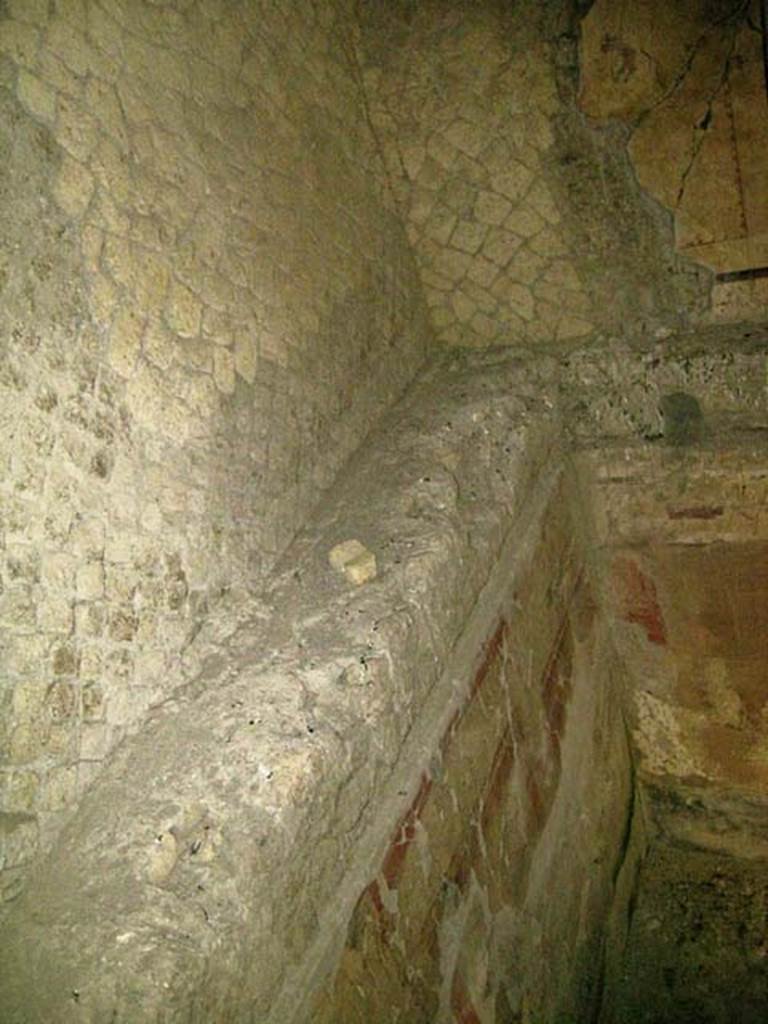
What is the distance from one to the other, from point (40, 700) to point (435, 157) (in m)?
2.10

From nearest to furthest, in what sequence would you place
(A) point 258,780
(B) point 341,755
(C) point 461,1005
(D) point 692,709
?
(A) point 258,780 < (B) point 341,755 < (C) point 461,1005 < (D) point 692,709

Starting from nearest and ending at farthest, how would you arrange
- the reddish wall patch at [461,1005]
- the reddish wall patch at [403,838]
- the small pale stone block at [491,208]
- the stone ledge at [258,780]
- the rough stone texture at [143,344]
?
the stone ledge at [258,780]
the rough stone texture at [143,344]
the reddish wall patch at [403,838]
the reddish wall patch at [461,1005]
the small pale stone block at [491,208]

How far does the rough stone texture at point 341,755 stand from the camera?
3.77ft

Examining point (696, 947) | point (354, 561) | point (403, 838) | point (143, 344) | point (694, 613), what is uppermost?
point (143, 344)

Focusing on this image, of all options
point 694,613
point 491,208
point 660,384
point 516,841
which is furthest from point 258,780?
point 694,613

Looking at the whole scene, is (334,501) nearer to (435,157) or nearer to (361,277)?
(361,277)

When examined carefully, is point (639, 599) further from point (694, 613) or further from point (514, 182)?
point (514, 182)

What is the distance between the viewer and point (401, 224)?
8.66ft

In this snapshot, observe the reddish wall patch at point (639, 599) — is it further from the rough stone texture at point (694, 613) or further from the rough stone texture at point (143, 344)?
the rough stone texture at point (143, 344)

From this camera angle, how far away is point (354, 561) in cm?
181

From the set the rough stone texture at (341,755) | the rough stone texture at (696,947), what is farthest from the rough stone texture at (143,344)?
the rough stone texture at (696,947)

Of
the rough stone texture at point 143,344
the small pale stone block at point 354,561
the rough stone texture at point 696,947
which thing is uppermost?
the rough stone texture at point 143,344

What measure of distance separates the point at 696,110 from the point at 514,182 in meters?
0.57

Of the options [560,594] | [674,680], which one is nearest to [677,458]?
[560,594]
